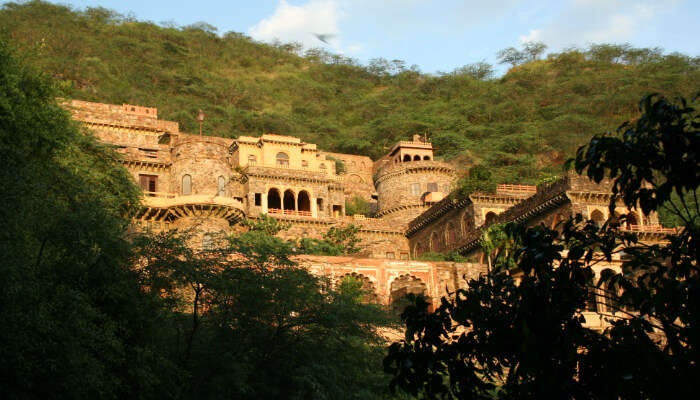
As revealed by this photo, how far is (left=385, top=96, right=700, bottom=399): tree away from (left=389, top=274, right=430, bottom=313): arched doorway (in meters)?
25.3

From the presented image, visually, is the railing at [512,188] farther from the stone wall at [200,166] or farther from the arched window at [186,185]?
the arched window at [186,185]

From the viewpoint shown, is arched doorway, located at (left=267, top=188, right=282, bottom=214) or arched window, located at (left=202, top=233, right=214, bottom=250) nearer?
arched window, located at (left=202, top=233, right=214, bottom=250)

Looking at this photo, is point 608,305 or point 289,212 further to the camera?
point 289,212

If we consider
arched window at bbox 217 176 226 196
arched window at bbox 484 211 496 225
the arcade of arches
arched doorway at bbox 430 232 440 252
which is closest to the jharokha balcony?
the arcade of arches

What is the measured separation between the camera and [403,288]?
35875 millimetres

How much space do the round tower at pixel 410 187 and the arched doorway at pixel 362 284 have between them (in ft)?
56.9

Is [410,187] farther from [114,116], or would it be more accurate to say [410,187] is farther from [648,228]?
[114,116]

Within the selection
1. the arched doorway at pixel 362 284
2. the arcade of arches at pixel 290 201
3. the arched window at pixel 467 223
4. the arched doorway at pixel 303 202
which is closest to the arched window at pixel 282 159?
the arcade of arches at pixel 290 201

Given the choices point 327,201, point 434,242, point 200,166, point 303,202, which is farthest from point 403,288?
point 303,202

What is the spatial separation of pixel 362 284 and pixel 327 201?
15635 millimetres

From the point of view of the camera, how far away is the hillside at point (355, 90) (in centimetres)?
6612

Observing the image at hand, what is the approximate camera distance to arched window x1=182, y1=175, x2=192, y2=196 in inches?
1553

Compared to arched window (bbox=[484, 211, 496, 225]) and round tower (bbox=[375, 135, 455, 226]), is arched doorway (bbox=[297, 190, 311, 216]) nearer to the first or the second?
round tower (bbox=[375, 135, 455, 226])

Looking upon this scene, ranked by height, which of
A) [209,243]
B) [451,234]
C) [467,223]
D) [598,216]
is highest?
[467,223]
